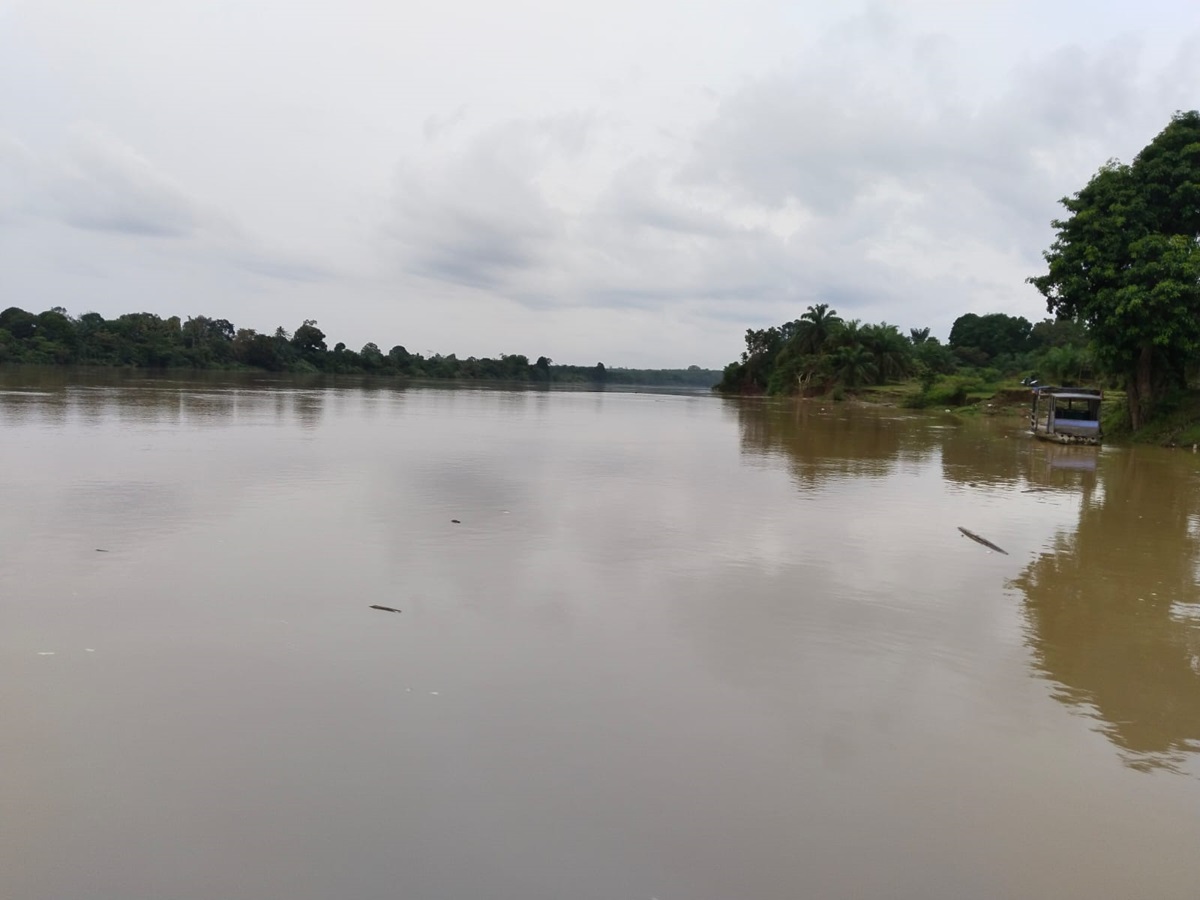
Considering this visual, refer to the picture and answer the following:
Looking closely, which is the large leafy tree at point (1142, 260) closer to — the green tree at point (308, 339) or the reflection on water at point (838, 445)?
the reflection on water at point (838, 445)

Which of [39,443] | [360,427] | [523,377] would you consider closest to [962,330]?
[523,377]

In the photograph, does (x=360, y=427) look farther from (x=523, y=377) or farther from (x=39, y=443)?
(x=523, y=377)

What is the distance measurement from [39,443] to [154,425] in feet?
17.7

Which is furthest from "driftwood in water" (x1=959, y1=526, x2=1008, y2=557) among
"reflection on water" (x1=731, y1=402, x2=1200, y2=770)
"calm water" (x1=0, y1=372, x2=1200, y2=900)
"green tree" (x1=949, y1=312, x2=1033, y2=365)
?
"green tree" (x1=949, y1=312, x2=1033, y2=365)

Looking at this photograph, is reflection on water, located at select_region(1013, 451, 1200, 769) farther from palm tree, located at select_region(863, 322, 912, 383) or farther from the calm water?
palm tree, located at select_region(863, 322, 912, 383)

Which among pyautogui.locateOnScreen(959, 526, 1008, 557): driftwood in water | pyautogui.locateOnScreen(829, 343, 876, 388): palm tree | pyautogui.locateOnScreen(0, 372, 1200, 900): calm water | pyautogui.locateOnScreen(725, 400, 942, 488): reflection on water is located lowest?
pyautogui.locateOnScreen(0, 372, 1200, 900): calm water

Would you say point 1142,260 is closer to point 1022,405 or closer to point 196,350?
point 1022,405

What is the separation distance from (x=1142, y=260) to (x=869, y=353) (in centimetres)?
4559

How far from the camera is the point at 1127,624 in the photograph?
6832mm

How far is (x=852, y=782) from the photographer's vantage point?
4.07m

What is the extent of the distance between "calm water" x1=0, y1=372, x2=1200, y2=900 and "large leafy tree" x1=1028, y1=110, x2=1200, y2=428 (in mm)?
13892

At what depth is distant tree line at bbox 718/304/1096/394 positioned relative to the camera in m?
66.4

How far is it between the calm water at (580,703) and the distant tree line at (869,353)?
49645 mm

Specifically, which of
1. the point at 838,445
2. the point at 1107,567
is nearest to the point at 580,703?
the point at 1107,567
